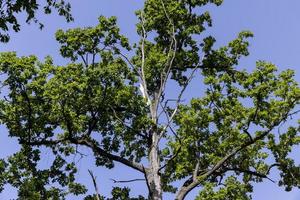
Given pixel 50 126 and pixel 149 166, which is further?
pixel 50 126

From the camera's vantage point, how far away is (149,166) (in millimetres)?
18469

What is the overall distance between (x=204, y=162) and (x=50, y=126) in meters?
7.01

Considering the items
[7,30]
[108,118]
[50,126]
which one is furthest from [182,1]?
[7,30]

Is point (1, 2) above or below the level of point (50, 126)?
below

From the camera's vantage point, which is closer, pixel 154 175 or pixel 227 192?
pixel 154 175

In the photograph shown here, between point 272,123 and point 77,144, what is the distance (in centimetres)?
799

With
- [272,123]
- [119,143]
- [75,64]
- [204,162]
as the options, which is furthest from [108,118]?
[272,123]

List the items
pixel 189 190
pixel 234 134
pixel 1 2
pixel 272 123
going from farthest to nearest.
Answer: pixel 234 134 → pixel 272 123 → pixel 189 190 → pixel 1 2

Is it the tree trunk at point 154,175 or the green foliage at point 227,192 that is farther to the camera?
the green foliage at point 227,192

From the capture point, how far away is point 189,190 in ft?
59.2

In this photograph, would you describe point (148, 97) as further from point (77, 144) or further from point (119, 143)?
point (77, 144)

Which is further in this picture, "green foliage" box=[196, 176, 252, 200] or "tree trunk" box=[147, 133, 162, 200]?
"green foliage" box=[196, 176, 252, 200]

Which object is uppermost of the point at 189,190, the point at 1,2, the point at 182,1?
the point at 182,1

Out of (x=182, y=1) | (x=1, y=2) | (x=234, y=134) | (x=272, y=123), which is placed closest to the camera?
(x=1, y=2)
